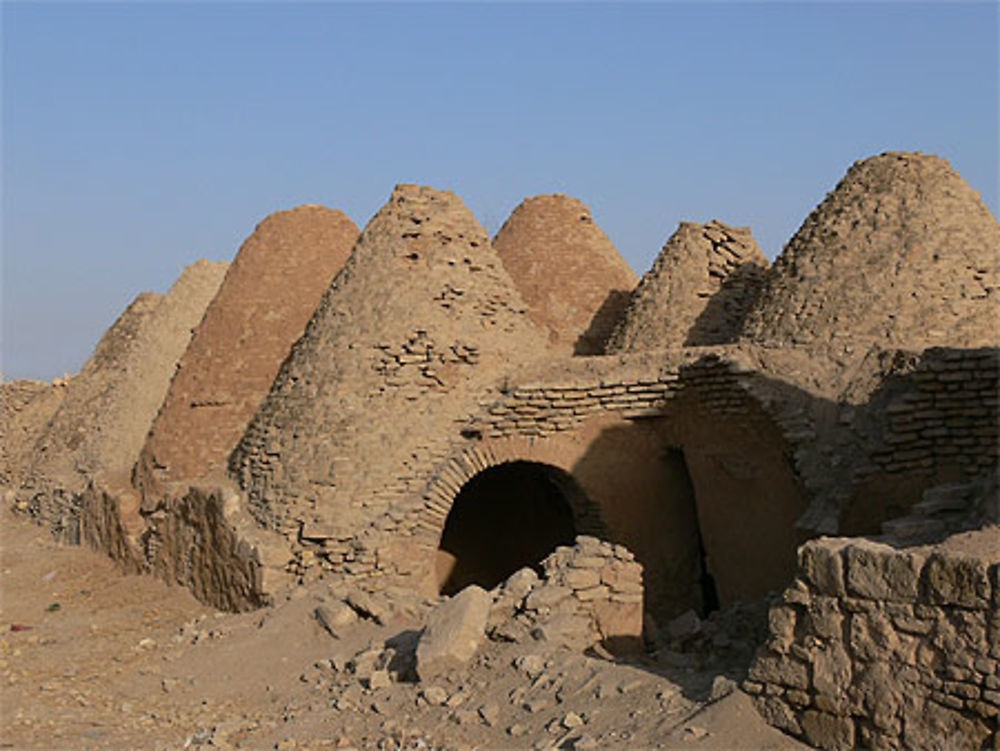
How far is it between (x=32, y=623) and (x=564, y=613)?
6219 mm

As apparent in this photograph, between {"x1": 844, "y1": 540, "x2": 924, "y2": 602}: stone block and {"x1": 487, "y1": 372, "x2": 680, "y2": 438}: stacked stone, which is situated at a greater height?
{"x1": 487, "y1": 372, "x2": 680, "y2": 438}: stacked stone

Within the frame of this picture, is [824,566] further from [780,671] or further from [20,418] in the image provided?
[20,418]

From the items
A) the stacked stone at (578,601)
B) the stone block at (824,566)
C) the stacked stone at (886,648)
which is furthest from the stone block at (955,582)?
the stacked stone at (578,601)

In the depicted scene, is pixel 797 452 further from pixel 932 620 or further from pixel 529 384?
pixel 932 620

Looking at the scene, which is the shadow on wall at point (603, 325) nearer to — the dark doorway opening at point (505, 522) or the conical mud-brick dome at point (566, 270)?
the conical mud-brick dome at point (566, 270)

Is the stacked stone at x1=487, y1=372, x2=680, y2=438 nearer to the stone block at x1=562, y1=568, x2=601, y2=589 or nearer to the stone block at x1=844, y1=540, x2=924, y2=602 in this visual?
the stone block at x1=562, y1=568, x2=601, y2=589

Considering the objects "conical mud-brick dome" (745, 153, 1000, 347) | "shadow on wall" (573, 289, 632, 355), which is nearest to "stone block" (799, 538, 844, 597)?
"conical mud-brick dome" (745, 153, 1000, 347)

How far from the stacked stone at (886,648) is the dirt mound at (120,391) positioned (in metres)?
10.9

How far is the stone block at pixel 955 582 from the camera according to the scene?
4.29 metres

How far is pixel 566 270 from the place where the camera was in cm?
1398

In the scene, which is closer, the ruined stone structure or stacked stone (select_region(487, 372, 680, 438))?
the ruined stone structure

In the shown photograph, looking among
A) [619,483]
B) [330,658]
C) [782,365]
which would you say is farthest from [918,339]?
[330,658]

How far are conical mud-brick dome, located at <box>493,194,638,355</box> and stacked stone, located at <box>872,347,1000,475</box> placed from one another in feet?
19.1

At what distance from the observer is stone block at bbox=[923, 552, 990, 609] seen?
4289 mm
